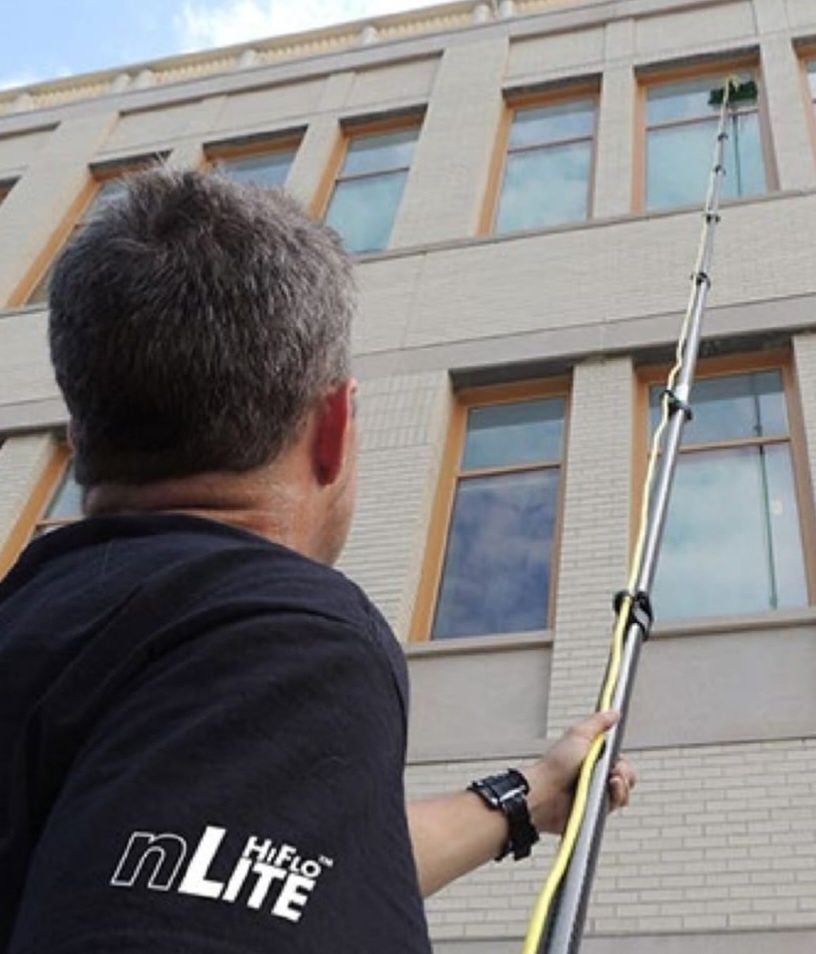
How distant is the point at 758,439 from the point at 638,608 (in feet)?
20.5

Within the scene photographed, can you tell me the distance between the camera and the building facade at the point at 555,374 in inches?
242

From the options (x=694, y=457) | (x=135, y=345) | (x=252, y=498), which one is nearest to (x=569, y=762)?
(x=252, y=498)

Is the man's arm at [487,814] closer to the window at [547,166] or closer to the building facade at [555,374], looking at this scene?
the building facade at [555,374]

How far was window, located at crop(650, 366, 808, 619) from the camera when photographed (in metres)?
7.38

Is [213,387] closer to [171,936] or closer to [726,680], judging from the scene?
[171,936]

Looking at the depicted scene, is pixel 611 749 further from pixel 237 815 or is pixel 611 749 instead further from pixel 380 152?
pixel 380 152

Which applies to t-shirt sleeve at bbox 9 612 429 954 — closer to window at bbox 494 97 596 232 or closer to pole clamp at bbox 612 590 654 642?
pole clamp at bbox 612 590 654 642

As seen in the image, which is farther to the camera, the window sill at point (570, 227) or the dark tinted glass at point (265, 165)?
the dark tinted glass at point (265, 165)

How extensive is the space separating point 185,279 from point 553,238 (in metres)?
9.18

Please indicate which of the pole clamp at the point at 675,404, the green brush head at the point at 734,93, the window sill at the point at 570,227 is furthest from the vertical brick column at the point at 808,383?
the pole clamp at the point at 675,404

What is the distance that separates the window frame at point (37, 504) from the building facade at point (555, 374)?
32 millimetres

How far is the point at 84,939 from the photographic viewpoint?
3.19 ft

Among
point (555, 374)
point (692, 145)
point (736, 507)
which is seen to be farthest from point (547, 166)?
point (736, 507)

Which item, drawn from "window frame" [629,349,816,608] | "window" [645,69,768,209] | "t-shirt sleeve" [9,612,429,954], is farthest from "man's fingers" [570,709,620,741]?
"window" [645,69,768,209]
